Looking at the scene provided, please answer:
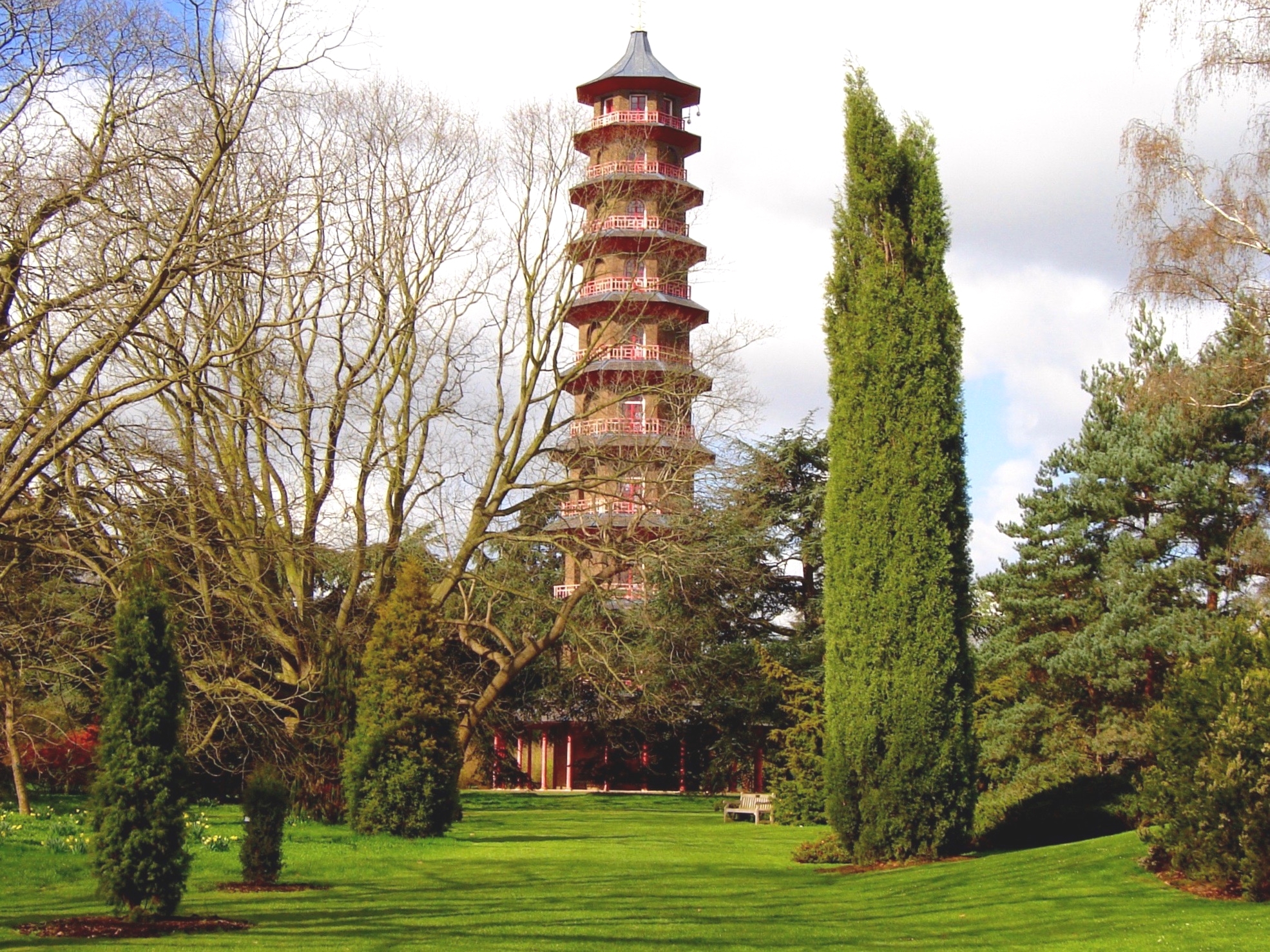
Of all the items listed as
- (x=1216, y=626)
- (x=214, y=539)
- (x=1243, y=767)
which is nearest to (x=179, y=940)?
(x=214, y=539)

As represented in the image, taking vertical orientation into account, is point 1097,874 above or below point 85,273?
below

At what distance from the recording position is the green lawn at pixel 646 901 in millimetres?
9867

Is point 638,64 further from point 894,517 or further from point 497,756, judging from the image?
point 894,517

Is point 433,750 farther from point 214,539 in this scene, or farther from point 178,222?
point 178,222

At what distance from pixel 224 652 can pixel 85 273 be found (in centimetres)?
803

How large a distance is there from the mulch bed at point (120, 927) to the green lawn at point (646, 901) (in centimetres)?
21

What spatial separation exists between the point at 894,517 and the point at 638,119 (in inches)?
1078

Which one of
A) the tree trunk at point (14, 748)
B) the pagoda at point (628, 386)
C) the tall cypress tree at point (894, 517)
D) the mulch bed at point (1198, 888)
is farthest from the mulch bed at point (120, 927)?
the pagoda at point (628, 386)

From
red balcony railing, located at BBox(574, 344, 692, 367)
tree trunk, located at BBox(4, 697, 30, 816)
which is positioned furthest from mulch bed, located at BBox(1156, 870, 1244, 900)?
red balcony railing, located at BBox(574, 344, 692, 367)

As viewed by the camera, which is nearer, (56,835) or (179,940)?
(179,940)

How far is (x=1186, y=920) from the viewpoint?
995 cm

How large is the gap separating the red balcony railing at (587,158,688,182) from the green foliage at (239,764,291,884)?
19.7 meters

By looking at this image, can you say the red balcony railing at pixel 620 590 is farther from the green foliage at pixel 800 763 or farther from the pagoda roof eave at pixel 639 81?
the pagoda roof eave at pixel 639 81

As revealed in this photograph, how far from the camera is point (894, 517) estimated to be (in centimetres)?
1648
